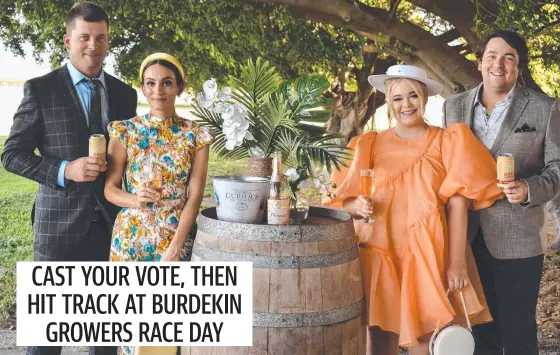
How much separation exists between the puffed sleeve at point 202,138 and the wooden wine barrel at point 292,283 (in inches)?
17.2

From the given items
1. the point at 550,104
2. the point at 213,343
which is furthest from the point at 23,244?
the point at 550,104

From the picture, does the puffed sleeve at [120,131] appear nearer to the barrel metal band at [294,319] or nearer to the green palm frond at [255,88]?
the green palm frond at [255,88]

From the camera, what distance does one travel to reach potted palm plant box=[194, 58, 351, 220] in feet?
9.37

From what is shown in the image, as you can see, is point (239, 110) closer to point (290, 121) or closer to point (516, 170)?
point (290, 121)

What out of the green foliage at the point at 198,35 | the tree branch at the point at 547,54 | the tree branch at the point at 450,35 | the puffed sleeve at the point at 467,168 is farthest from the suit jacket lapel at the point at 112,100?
the tree branch at the point at 450,35

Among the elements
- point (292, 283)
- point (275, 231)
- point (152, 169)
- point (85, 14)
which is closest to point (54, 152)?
point (152, 169)

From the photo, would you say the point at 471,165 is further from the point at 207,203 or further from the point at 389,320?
the point at 207,203

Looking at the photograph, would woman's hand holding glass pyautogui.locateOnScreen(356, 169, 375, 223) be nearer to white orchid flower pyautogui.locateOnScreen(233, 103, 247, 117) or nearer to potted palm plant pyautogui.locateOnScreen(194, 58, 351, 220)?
potted palm plant pyautogui.locateOnScreen(194, 58, 351, 220)

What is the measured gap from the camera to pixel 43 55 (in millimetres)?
7438

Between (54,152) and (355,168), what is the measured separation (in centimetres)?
143

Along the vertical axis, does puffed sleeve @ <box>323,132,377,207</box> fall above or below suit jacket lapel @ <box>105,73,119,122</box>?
below

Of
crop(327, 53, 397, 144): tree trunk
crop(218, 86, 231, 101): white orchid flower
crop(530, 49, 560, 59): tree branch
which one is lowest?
crop(218, 86, 231, 101): white orchid flower

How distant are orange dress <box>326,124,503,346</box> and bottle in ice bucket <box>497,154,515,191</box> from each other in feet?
0.24

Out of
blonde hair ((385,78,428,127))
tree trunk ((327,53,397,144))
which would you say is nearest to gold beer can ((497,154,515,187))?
blonde hair ((385,78,428,127))
